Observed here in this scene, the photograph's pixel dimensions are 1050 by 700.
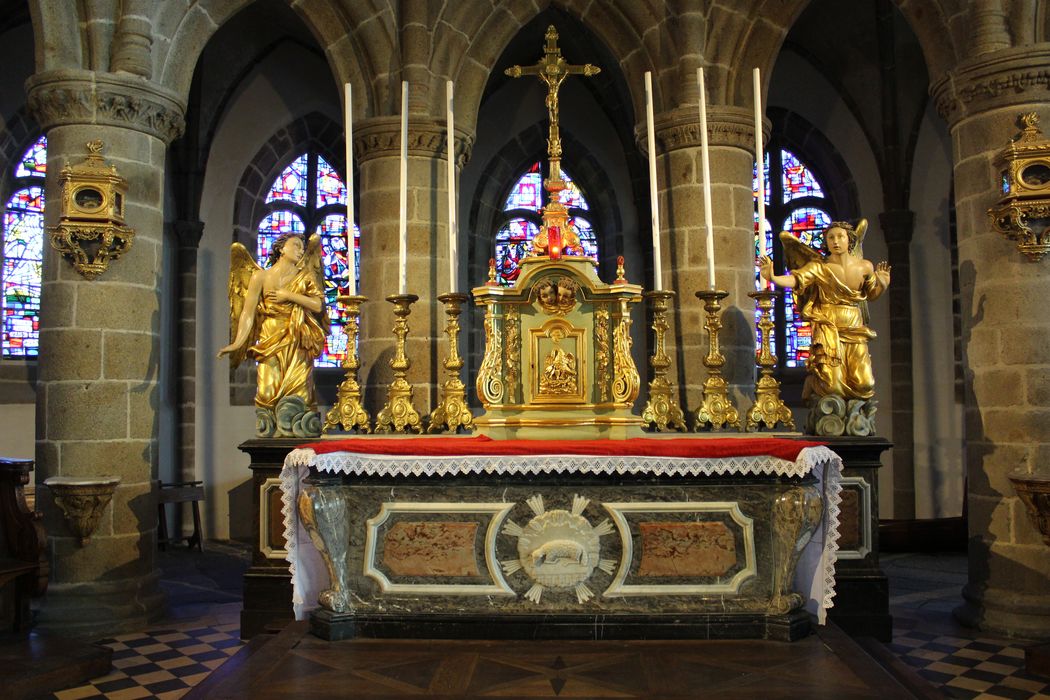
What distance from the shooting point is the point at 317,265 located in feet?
23.2

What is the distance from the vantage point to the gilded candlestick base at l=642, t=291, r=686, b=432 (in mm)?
6219

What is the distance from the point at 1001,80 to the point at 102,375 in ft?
22.8

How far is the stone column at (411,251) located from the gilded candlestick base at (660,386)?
2523mm

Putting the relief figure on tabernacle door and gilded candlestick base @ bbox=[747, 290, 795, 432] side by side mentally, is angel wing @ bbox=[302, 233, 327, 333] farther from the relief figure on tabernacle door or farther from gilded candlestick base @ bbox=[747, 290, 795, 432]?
gilded candlestick base @ bbox=[747, 290, 795, 432]

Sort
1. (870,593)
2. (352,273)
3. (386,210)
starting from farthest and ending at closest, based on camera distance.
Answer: (386,210)
(870,593)
(352,273)

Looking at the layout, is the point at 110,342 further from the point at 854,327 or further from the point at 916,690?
the point at 916,690

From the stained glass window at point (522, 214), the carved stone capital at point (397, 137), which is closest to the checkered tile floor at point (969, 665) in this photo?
the carved stone capital at point (397, 137)

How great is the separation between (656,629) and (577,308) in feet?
6.34

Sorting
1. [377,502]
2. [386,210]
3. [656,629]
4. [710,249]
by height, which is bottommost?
[656,629]

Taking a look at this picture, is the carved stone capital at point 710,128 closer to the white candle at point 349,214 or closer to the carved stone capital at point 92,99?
the white candle at point 349,214

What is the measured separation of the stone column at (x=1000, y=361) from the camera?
6.86 metres

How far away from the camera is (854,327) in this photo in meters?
6.66

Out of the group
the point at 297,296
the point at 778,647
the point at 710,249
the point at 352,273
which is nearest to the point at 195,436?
the point at 297,296

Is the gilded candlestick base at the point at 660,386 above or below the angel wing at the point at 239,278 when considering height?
below
